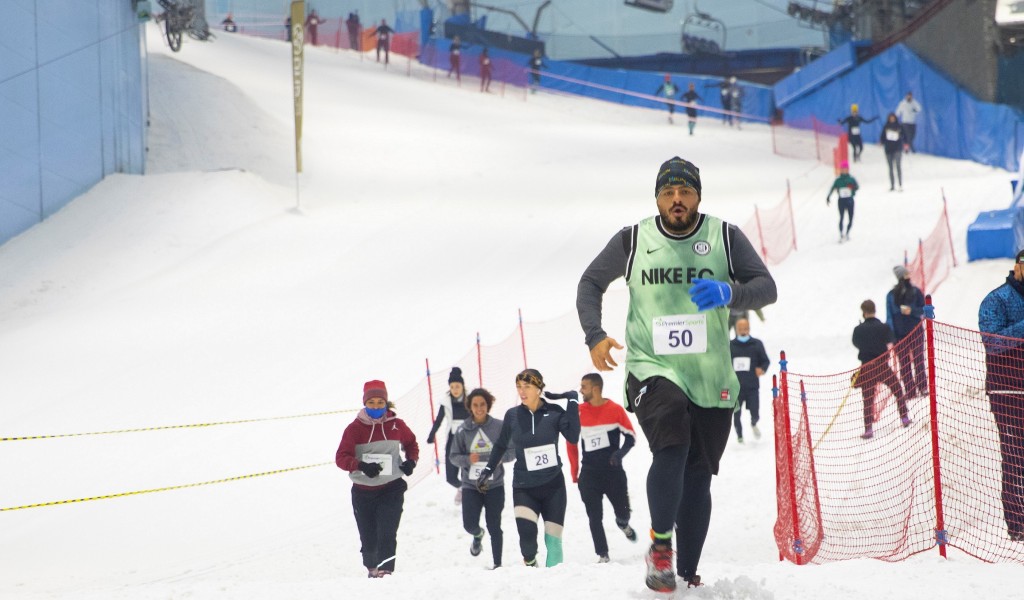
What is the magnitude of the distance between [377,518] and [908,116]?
90.2 feet

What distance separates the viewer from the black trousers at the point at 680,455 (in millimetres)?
4066

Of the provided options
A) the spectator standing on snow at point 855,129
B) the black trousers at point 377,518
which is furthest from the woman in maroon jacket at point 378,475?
the spectator standing on snow at point 855,129

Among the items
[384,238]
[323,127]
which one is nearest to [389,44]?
[323,127]

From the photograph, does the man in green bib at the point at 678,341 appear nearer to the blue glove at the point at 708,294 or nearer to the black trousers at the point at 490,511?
the blue glove at the point at 708,294

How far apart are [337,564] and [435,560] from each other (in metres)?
0.84

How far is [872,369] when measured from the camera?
10922mm

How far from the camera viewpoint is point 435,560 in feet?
30.7

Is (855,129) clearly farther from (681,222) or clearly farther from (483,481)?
(681,222)

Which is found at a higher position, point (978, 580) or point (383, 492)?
point (978, 580)

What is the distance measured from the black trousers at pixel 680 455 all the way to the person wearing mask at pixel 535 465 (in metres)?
3.70

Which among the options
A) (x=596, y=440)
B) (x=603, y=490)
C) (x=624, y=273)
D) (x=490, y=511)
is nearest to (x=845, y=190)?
(x=596, y=440)

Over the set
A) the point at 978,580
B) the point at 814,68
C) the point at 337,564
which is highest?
the point at 814,68

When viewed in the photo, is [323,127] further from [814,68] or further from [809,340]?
[809,340]

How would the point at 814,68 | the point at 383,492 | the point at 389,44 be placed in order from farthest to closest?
the point at 389,44 → the point at 814,68 → the point at 383,492
